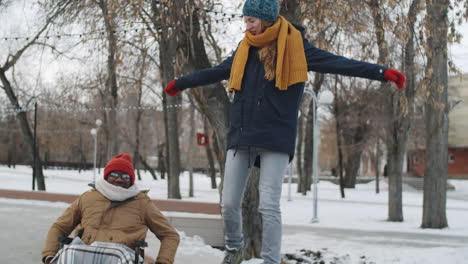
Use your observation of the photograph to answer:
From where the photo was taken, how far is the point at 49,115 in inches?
1535

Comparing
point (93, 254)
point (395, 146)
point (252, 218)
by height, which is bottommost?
point (252, 218)

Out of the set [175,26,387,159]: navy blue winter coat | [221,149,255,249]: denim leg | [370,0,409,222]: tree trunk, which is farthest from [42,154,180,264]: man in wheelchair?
[370,0,409,222]: tree trunk

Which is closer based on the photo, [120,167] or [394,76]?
[394,76]

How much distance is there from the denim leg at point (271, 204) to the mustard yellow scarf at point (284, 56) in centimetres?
47

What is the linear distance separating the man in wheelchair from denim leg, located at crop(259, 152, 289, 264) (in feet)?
1.93

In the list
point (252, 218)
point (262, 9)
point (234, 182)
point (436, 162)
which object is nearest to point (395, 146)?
point (436, 162)

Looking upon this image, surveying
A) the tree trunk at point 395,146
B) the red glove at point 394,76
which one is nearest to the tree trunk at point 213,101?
the red glove at point 394,76

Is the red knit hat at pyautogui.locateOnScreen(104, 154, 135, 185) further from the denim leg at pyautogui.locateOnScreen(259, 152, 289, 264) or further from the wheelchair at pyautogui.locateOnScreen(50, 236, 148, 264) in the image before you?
the denim leg at pyautogui.locateOnScreen(259, 152, 289, 264)

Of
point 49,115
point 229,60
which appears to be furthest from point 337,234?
point 49,115

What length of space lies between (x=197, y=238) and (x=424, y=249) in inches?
147

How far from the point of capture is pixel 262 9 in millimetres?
3094

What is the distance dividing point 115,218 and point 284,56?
1475 mm

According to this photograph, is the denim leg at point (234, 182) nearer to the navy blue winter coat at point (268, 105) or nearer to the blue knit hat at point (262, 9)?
the navy blue winter coat at point (268, 105)

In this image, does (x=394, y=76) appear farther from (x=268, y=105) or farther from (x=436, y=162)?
(x=436, y=162)
